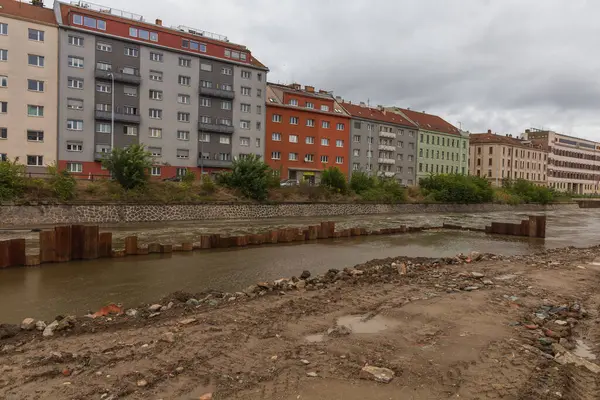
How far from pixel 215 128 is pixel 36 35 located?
904 inches

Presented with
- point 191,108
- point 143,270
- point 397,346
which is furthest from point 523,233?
point 191,108

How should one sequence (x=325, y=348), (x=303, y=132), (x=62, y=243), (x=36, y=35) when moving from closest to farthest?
(x=325, y=348) → (x=62, y=243) → (x=36, y=35) → (x=303, y=132)

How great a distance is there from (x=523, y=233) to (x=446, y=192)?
34681 mm

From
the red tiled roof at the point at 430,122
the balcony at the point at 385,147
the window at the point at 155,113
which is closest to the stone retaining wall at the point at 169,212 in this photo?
the window at the point at 155,113

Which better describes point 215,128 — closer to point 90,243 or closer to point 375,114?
point 375,114

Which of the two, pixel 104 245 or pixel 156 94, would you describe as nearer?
pixel 104 245

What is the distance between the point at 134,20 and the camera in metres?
59.2

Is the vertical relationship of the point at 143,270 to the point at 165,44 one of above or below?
below

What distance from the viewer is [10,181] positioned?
117 feet

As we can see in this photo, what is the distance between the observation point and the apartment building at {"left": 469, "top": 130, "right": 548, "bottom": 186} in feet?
383

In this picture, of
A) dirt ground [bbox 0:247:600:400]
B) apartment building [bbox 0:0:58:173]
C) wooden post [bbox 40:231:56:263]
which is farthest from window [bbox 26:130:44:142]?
dirt ground [bbox 0:247:600:400]

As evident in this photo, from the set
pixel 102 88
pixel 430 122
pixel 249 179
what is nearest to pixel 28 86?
pixel 102 88

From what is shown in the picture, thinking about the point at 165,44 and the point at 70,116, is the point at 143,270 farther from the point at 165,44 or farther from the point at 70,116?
the point at 165,44

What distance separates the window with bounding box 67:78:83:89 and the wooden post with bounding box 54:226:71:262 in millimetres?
40961
